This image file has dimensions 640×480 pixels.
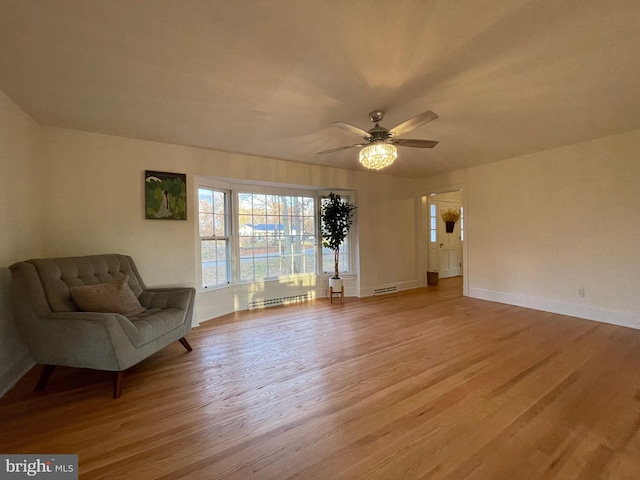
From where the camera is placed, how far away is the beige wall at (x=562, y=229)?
3412 millimetres

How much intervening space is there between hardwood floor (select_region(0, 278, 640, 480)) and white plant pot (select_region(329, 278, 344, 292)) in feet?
5.58

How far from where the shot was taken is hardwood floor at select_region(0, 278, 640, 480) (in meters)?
1.44

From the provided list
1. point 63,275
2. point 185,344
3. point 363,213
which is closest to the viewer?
point 63,275

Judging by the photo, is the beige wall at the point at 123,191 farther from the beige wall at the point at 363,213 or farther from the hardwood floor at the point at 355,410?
the hardwood floor at the point at 355,410

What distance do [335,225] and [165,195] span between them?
2698mm

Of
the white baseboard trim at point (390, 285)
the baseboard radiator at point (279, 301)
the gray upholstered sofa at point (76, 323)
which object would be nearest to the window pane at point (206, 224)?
the baseboard radiator at point (279, 301)

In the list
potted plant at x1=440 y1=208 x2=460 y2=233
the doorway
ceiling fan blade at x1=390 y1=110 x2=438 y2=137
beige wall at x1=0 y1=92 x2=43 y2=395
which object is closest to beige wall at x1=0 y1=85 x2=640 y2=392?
beige wall at x1=0 y1=92 x2=43 y2=395

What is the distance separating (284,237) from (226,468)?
3688 millimetres

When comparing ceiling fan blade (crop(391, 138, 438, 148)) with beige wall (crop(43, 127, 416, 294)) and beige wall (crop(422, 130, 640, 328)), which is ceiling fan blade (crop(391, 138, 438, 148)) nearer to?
beige wall (crop(43, 127, 416, 294))

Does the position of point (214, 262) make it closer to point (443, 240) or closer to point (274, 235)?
point (274, 235)

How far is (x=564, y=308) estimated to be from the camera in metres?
3.95

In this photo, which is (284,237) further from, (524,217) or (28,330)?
(524,217)

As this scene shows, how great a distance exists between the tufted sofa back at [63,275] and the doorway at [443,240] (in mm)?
5915

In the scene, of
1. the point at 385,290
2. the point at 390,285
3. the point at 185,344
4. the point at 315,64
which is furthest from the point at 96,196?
the point at 390,285
